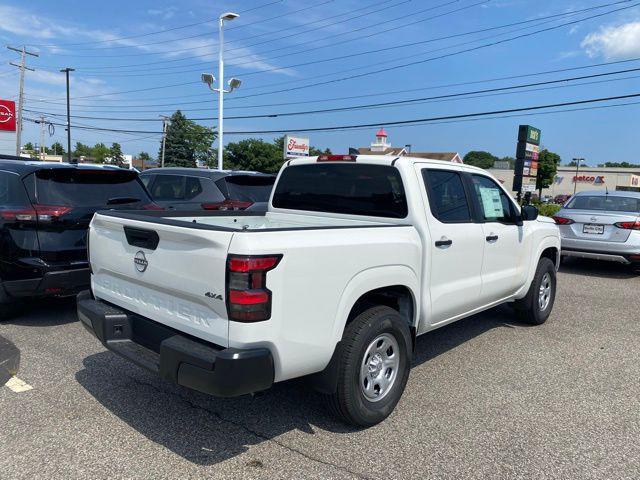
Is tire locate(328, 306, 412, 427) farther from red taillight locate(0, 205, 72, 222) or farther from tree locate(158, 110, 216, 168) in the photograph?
tree locate(158, 110, 216, 168)

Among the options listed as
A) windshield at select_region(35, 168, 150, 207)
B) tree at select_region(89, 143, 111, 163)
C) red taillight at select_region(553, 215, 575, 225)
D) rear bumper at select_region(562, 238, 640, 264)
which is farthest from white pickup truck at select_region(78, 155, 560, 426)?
tree at select_region(89, 143, 111, 163)

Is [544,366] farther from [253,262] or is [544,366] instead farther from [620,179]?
[620,179]

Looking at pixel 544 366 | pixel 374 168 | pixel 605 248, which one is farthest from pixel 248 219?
pixel 605 248

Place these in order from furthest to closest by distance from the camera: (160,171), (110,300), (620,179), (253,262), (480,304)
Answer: (620,179) → (160,171) → (480,304) → (110,300) → (253,262)

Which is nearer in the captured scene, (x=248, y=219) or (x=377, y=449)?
(x=377, y=449)

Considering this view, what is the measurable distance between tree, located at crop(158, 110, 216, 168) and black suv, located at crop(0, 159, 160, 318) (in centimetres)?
6733

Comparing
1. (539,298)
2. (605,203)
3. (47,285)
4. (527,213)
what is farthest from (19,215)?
(605,203)

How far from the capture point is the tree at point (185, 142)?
2835 inches

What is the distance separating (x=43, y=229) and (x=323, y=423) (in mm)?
3486

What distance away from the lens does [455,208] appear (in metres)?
4.38

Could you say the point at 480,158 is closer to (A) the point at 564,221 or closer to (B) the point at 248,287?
(A) the point at 564,221

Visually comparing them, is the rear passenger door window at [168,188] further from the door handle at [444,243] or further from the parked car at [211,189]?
the door handle at [444,243]

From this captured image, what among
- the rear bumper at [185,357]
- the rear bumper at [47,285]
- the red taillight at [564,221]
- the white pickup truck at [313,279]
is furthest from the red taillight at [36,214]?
the red taillight at [564,221]

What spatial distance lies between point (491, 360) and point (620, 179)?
9817 cm
